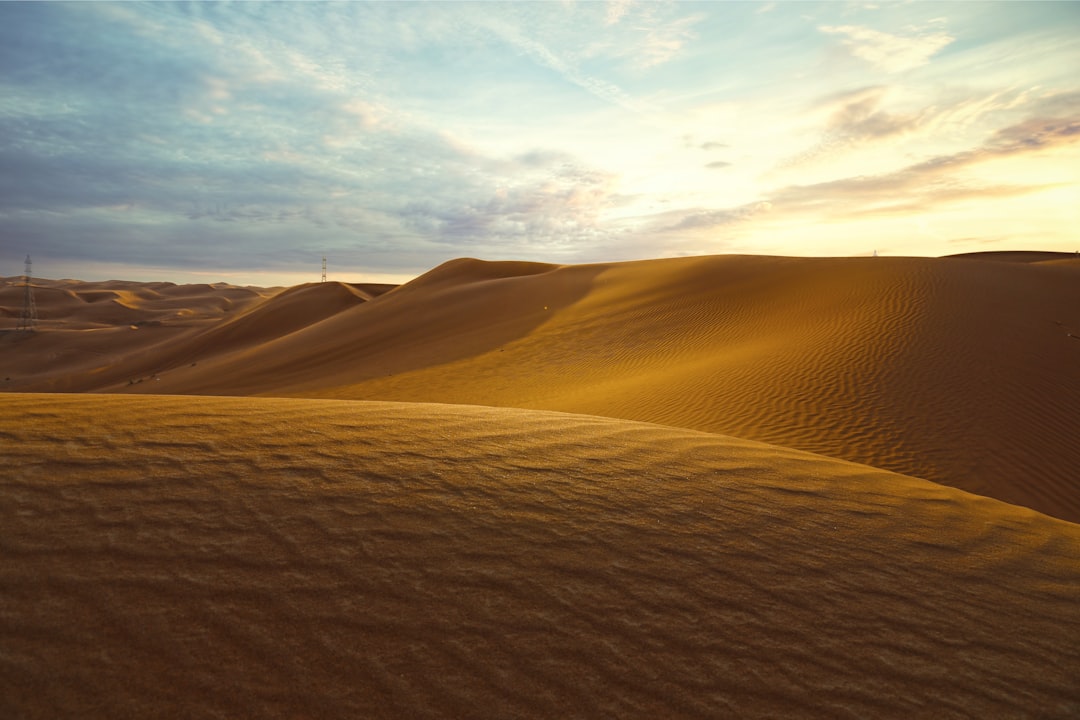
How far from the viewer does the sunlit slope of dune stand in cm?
206

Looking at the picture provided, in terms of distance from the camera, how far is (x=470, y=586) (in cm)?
262

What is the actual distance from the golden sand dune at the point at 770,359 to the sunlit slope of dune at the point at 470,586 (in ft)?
17.6

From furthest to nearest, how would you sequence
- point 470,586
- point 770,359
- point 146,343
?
point 146,343 → point 770,359 → point 470,586

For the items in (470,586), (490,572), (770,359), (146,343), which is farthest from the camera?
(146,343)

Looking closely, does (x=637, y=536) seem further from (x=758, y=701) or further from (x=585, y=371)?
(x=585, y=371)

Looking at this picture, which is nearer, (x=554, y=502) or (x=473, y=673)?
(x=473, y=673)

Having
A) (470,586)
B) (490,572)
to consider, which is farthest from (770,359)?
(470,586)

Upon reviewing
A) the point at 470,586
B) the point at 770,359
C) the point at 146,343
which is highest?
the point at 770,359

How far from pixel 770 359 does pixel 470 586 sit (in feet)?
39.0

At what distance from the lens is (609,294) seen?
25.6 metres

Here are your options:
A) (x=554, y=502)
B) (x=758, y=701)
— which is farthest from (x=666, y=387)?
(x=758, y=701)

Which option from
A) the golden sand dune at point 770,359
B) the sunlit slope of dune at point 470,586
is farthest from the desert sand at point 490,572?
the golden sand dune at point 770,359

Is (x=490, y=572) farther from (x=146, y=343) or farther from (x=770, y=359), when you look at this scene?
(x=146, y=343)

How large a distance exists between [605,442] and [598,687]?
9.68 feet
